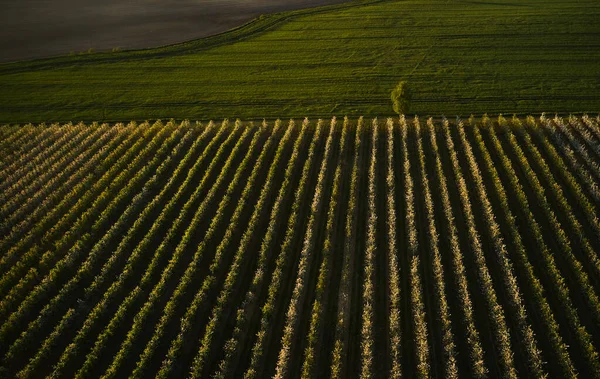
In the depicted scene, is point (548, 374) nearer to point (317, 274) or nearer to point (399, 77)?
point (317, 274)

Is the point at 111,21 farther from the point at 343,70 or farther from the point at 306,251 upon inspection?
the point at 306,251

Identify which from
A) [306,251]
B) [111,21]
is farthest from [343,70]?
[111,21]

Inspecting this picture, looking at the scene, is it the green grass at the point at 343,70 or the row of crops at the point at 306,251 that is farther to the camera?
the green grass at the point at 343,70

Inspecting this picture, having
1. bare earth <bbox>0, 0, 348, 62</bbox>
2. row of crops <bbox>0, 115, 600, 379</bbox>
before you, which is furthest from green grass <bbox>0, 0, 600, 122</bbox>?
row of crops <bbox>0, 115, 600, 379</bbox>

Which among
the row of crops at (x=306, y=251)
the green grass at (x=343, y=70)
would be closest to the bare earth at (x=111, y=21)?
the green grass at (x=343, y=70)

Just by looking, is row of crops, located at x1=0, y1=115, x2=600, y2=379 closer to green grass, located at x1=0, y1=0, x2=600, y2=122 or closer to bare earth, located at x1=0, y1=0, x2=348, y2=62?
green grass, located at x1=0, y1=0, x2=600, y2=122

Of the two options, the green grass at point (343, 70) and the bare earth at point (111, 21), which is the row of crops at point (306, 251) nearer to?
the green grass at point (343, 70)

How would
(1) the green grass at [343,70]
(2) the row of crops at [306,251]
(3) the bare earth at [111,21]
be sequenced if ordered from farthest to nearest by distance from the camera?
(3) the bare earth at [111,21] → (1) the green grass at [343,70] → (2) the row of crops at [306,251]
